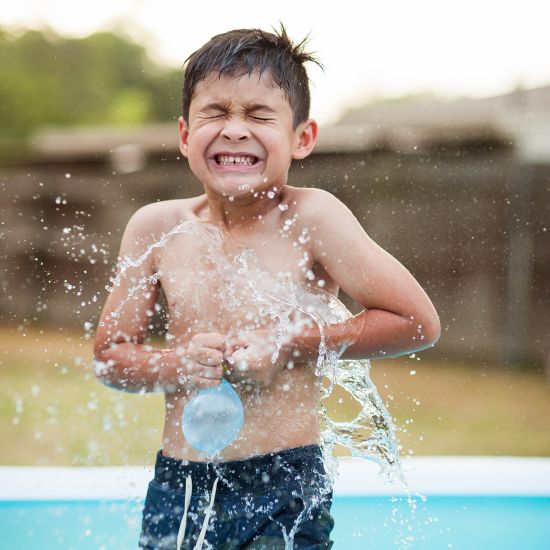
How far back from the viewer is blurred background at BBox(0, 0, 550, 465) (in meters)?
5.01

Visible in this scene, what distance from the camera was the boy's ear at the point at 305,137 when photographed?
1771 mm

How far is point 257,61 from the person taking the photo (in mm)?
1664

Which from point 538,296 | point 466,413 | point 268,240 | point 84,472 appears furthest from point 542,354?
point 268,240

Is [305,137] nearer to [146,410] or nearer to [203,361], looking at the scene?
[203,361]

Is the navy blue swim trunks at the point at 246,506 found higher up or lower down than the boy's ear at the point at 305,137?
lower down

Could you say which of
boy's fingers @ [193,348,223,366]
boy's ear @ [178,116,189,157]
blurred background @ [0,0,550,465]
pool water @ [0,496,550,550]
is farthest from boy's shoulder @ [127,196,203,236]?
blurred background @ [0,0,550,465]

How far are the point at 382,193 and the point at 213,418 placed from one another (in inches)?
156

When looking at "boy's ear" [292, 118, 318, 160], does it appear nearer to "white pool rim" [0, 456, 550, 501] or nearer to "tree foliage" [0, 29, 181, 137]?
"white pool rim" [0, 456, 550, 501]

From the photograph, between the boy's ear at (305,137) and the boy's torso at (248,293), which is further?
the boy's ear at (305,137)

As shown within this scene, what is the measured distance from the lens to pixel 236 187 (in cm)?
166

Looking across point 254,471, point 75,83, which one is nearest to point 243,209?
point 254,471

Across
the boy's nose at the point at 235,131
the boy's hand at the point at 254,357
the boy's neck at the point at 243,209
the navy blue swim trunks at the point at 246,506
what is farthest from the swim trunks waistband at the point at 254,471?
the boy's nose at the point at 235,131

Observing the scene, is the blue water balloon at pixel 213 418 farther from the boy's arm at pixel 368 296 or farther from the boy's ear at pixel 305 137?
the boy's ear at pixel 305 137

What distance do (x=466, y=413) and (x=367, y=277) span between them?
352 centimetres
